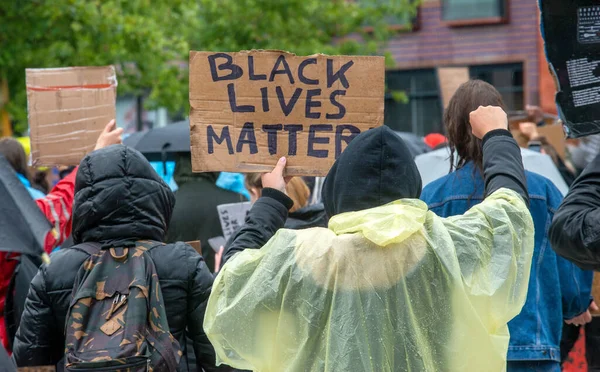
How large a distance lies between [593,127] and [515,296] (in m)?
0.66

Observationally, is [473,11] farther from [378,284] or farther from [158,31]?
[378,284]

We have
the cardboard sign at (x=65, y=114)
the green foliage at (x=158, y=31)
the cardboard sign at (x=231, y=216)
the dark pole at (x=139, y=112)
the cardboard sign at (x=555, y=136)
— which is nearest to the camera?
the cardboard sign at (x=65, y=114)

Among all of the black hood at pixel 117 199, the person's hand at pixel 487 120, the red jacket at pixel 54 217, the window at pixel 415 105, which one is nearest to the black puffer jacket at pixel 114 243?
the black hood at pixel 117 199

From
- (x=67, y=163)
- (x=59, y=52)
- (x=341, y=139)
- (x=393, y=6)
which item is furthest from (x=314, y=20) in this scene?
(x=341, y=139)

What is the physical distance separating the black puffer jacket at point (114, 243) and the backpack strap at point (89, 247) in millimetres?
17

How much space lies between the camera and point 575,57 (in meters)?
2.95

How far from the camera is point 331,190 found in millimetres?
2713

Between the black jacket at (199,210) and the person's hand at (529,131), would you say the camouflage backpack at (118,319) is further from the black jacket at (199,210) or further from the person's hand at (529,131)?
the person's hand at (529,131)

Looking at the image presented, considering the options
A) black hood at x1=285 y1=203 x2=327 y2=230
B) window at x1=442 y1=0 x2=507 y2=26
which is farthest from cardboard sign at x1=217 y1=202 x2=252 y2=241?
window at x1=442 y1=0 x2=507 y2=26

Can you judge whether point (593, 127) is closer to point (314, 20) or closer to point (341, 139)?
point (341, 139)

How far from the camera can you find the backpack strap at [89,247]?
10.8 feet

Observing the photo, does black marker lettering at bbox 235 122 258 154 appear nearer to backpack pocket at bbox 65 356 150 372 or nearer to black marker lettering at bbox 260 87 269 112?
black marker lettering at bbox 260 87 269 112

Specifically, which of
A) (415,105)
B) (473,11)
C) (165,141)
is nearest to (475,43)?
(473,11)

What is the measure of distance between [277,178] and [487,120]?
795mm
